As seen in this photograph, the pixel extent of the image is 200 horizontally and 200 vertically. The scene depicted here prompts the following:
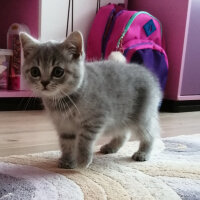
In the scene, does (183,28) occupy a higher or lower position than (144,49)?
higher

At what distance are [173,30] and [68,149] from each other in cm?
156

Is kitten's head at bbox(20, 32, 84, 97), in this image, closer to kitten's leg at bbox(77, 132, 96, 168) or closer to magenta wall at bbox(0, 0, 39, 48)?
kitten's leg at bbox(77, 132, 96, 168)

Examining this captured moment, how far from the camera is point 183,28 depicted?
2.29 m

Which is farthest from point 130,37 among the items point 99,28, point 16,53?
point 16,53

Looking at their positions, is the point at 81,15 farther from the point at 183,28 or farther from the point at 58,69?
the point at 58,69

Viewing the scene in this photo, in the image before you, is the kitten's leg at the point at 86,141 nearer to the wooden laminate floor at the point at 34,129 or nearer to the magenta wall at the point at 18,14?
the wooden laminate floor at the point at 34,129

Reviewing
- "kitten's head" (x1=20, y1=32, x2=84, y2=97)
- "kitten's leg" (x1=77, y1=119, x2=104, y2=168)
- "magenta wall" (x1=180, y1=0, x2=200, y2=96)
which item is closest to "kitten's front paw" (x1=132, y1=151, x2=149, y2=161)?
"kitten's leg" (x1=77, y1=119, x2=104, y2=168)

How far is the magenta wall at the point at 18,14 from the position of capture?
A: 2.06m

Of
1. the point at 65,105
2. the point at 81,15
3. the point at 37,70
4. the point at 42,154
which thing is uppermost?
the point at 81,15

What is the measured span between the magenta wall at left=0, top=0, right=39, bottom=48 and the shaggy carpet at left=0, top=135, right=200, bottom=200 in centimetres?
114

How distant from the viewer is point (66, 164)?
1109mm

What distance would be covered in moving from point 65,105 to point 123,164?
315 millimetres

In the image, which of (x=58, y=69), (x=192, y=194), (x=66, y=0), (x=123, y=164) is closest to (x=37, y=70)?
(x=58, y=69)

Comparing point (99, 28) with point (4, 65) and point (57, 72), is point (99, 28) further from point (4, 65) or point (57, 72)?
point (57, 72)
